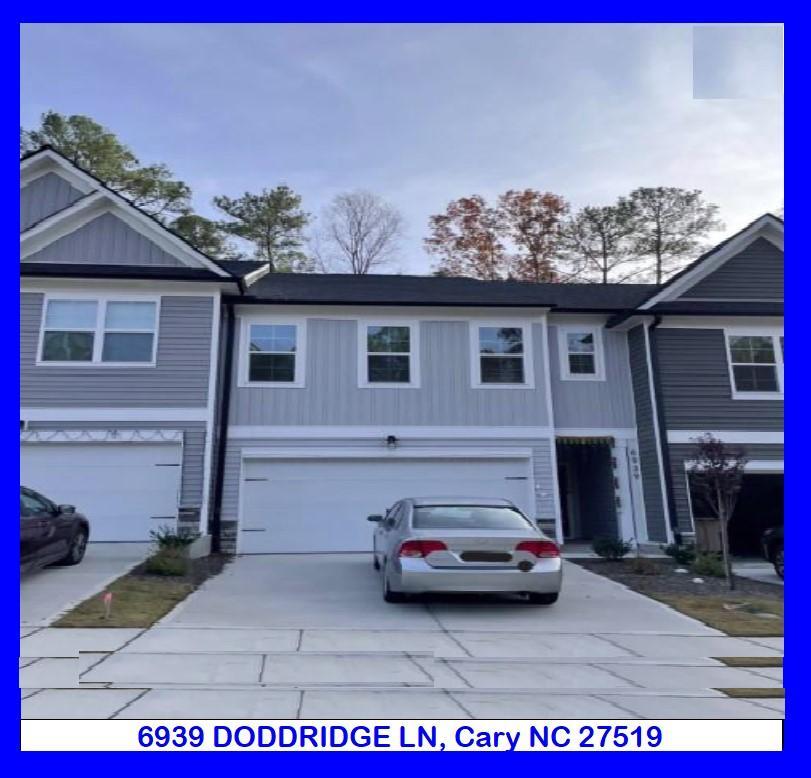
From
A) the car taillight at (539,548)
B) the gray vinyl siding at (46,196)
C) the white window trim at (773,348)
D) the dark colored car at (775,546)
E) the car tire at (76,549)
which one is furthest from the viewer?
the white window trim at (773,348)

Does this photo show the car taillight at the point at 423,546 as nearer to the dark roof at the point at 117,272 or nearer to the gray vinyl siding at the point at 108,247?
the dark roof at the point at 117,272

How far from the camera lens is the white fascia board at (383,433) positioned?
12688 millimetres

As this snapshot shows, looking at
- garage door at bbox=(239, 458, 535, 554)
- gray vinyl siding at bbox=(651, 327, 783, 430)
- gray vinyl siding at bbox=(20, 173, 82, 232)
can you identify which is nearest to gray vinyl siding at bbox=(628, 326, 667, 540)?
gray vinyl siding at bbox=(651, 327, 783, 430)

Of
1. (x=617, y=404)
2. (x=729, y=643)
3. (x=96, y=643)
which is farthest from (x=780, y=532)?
(x=96, y=643)

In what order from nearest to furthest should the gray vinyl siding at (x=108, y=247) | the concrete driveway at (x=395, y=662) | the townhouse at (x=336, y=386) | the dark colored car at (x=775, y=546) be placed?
the concrete driveway at (x=395, y=662) → the dark colored car at (x=775, y=546) → the townhouse at (x=336, y=386) → the gray vinyl siding at (x=108, y=247)

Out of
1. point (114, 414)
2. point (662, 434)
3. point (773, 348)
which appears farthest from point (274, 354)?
point (773, 348)

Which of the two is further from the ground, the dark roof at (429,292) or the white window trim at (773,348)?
the dark roof at (429,292)

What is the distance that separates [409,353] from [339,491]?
325 centimetres

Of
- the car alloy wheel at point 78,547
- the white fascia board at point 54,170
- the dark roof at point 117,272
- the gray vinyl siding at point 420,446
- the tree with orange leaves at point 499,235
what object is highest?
the tree with orange leaves at point 499,235

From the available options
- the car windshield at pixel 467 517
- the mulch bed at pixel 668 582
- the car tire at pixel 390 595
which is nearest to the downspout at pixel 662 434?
the mulch bed at pixel 668 582

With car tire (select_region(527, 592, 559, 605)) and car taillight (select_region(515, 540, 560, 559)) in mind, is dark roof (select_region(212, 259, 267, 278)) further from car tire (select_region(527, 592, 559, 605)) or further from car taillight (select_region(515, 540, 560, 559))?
car tire (select_region(527, 592, 559, 605))

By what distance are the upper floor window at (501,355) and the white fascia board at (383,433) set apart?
1010 millimetres

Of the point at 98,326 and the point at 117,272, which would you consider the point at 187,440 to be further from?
the point at 117,272

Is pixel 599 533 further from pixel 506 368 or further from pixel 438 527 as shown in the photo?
pixel 438 527
